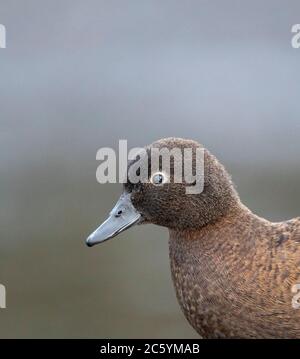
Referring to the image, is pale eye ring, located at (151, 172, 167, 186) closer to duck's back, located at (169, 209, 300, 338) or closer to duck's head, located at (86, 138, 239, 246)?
duck's head, located at (86, 138, 239, 246)

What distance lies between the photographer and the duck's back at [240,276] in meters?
2.94

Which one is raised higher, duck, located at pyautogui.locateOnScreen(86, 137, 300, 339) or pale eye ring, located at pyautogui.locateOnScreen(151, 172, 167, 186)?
pale eye ring, located at pyautogui.locateOnScreen(151, 172, 167, 186)

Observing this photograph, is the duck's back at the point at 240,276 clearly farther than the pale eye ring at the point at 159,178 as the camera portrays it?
No

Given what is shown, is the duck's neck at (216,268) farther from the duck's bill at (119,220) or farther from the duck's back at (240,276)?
the duck's bill at (119,220)

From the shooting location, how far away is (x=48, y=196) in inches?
263

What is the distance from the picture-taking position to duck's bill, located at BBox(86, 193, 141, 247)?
3.11m

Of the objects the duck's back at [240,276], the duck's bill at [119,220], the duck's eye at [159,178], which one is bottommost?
the duck's back at [240,276]

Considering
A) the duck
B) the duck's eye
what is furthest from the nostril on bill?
the duck's eye

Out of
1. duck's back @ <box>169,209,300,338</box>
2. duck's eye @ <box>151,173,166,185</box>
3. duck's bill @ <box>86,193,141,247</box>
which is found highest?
duck's eye @ <box>151,173,166,185</box>

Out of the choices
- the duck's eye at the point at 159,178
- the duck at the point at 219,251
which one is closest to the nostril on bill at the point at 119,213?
the duck at the point at 219,251

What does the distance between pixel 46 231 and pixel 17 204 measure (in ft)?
1.39

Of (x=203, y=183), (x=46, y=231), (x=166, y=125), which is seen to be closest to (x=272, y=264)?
(x=203, y=183)

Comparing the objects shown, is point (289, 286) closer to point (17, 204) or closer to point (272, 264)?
point (272, 264)

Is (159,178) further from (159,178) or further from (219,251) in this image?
(219,251)
